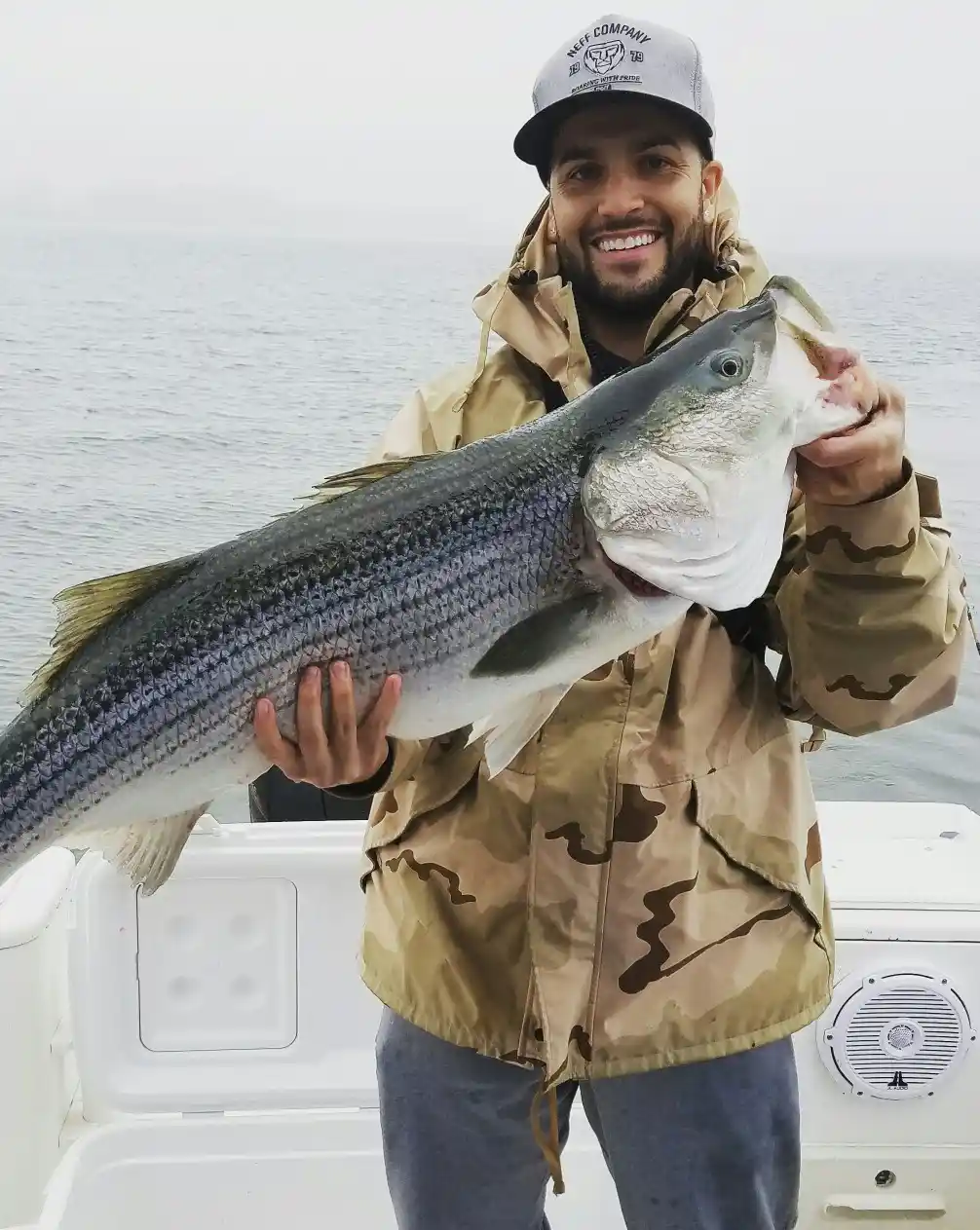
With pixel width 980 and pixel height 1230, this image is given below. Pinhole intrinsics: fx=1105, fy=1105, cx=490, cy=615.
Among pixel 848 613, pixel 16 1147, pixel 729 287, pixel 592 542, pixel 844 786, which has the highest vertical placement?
pixel 729 287

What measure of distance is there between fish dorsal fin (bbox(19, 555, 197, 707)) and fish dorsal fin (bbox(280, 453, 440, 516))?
279 millimetres

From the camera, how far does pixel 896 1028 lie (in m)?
3.15

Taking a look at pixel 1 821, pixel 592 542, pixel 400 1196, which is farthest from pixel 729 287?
pixel 400 1196

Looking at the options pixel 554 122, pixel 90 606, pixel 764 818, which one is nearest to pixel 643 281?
pixel 554 122

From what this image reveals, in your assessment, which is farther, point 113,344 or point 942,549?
point 113,344

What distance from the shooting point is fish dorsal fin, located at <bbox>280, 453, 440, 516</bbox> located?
6.93 feet

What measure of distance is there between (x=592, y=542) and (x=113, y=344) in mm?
27262

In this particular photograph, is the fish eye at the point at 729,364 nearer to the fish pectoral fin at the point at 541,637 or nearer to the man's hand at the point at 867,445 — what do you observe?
the man's hand at the point at 867,445

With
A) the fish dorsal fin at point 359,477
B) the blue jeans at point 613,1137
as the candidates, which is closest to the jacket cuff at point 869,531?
the fish dorsal fin at point 359,477

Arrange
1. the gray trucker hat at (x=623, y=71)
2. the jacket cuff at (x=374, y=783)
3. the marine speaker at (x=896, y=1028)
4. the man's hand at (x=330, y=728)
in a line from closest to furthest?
the man's hand at (x=330, y=728)
the jacket cuff at (x=374, y=783)
the gray trucker hat at (x=623, y=71)
the marine speaker at (x=896, y=1028)

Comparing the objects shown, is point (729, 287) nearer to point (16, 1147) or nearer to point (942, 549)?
point (942, 549)

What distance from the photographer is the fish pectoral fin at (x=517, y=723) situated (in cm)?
202

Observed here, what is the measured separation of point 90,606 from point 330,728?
0.53 meters

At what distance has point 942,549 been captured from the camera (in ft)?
6.50
